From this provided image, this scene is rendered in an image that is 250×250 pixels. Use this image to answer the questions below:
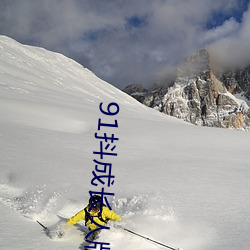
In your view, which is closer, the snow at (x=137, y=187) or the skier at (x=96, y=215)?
the snow at (x=137, y=187)

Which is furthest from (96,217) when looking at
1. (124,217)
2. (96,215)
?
(124,217)

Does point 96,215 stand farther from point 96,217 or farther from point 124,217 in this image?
point 124,217

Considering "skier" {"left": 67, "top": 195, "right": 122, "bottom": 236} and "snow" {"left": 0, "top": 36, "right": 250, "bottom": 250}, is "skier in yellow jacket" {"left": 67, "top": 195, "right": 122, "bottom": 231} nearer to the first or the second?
"skier" {"left": 67, "top": 195, "right": 122, "bottom": 236}

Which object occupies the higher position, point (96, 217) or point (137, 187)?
point (137, 187)

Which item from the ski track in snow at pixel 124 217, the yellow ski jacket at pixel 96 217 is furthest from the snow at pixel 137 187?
the yellow ski jacket at pixel 96 217

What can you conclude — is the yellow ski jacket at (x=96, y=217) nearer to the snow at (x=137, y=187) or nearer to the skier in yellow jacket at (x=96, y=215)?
the skier in yellow jacket at (x=96, y=215)

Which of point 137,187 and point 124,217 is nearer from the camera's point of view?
point 124,217

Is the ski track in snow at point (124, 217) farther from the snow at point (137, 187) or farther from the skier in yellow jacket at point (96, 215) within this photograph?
the skier in yellow jacket at point (96, 215)

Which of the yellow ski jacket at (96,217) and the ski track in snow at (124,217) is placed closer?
the ski track in snow at (124,217)

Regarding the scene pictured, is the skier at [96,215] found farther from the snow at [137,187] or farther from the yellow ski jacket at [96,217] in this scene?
the snow at [137,187]

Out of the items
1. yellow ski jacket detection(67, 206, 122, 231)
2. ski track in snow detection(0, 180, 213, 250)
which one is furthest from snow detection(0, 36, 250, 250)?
yellow ski jacket detection(67, 206, 122, 231)

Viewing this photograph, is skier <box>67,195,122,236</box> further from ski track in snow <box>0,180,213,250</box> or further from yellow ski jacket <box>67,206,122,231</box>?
ski track in snow <box>0,180,213,250</box>

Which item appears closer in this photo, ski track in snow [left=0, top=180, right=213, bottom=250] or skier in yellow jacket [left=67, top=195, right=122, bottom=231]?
ski track in snow [left=0, top=180, right=213, bottom=250]

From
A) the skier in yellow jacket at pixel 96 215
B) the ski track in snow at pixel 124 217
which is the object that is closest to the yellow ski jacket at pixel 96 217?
the skier in yellow jacket at pixel 96 215
